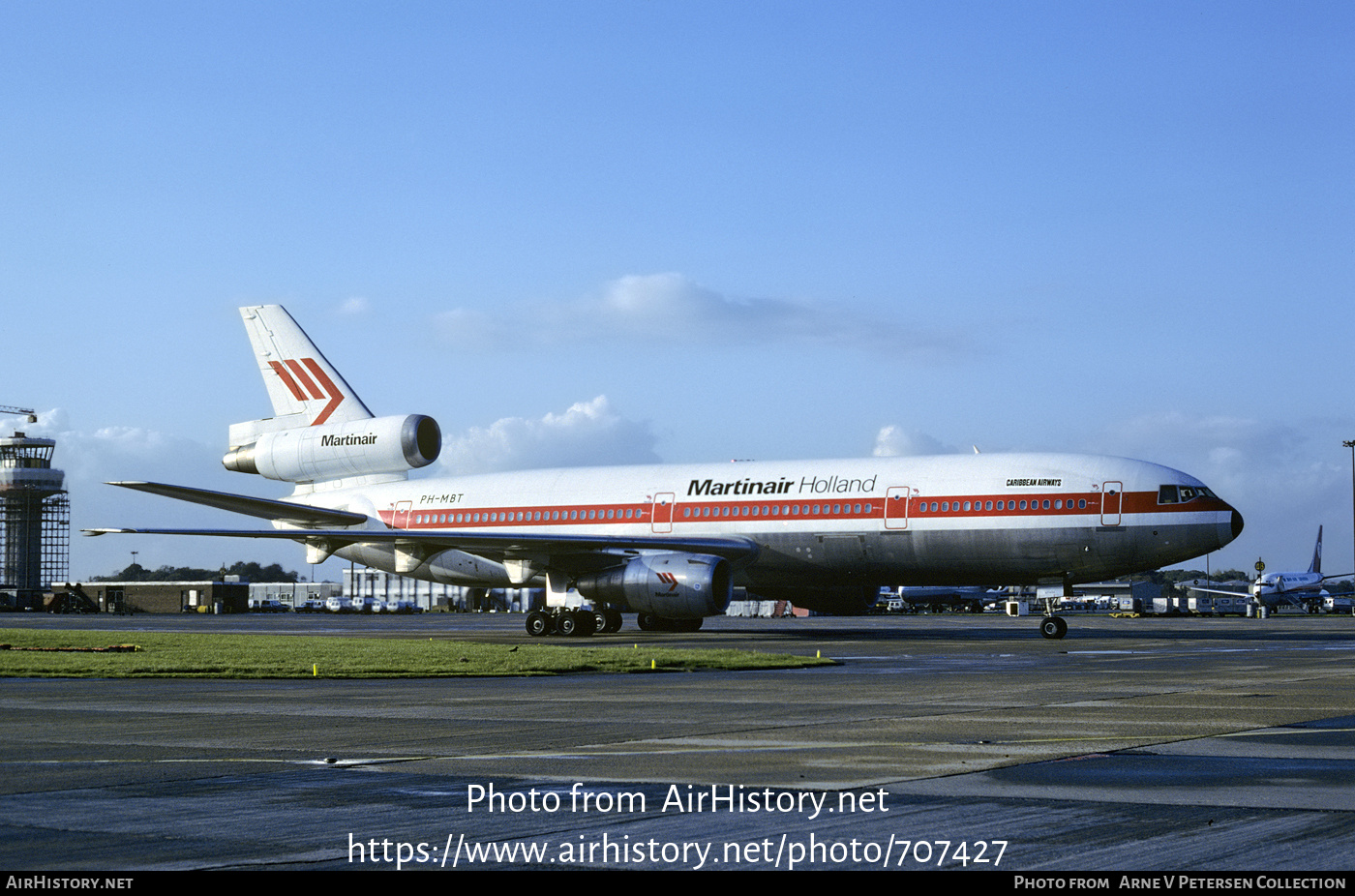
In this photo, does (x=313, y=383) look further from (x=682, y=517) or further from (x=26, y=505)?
(x=26, y=505)

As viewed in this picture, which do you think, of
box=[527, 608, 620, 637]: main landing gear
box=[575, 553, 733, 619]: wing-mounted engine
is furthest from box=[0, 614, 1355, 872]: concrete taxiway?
box=[527, 608, 620, 637]: main landing gear

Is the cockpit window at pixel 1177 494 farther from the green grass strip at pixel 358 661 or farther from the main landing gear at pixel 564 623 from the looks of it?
the main landing gear at pixel 564 623

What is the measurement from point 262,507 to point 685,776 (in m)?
34.1

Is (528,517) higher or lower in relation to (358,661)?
higher

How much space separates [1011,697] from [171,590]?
354ft

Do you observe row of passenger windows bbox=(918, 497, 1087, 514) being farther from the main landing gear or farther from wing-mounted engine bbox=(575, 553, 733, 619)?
the main landing gear

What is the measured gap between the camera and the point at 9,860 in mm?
6391

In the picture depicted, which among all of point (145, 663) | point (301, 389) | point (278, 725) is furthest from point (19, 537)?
point (278, 725)

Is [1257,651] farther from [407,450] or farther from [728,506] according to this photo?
[407,450]

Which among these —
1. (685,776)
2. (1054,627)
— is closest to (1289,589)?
(1054,627)

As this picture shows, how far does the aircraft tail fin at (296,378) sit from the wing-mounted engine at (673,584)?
45.4ft

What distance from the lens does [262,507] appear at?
40969mm

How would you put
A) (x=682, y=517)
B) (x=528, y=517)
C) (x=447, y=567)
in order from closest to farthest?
(x=682, y=517) → (x=528, y=517) → (x=447, y=567)

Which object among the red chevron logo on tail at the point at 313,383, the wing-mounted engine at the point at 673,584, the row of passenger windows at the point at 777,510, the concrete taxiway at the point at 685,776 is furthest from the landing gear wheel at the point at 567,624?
the concrete taxiway at the point at 685,776
